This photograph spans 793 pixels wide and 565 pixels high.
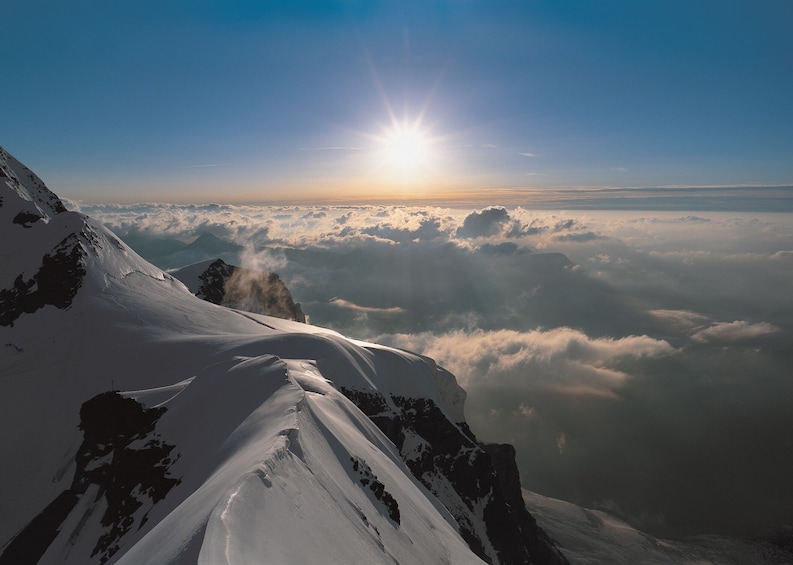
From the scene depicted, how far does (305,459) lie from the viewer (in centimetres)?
2328

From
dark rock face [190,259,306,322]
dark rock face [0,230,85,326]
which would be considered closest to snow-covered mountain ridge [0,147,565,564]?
dark rock face [0,230,85,326]

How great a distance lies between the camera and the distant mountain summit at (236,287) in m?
147

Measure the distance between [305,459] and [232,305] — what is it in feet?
466

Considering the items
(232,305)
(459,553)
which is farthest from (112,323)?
(232,305)

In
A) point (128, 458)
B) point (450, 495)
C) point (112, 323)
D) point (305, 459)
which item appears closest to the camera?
point (305, 459)

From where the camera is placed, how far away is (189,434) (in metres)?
33.4

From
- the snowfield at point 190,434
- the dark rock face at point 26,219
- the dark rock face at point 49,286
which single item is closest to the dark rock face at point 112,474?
the snowfield at point 190,434

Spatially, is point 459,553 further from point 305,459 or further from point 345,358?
point 345,358

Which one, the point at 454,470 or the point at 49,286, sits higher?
the point at 49,286

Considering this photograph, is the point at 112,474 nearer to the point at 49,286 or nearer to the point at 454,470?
the point at 49,286

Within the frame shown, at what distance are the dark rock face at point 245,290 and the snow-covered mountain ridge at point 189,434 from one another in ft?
190

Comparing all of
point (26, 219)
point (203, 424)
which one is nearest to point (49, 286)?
point (26, 219)

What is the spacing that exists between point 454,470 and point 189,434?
66621 millimetres

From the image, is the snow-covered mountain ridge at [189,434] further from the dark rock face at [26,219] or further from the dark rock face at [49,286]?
the dark rock face at [26,219]
